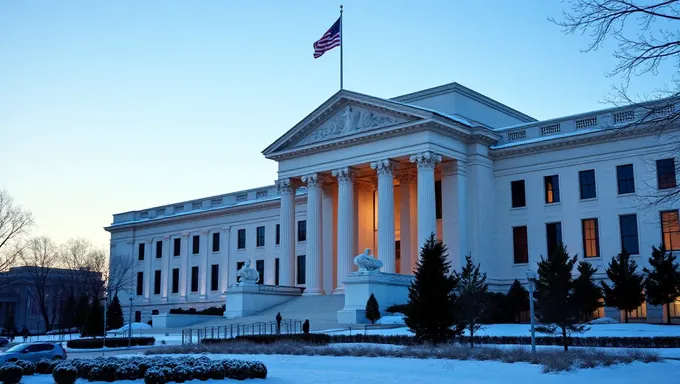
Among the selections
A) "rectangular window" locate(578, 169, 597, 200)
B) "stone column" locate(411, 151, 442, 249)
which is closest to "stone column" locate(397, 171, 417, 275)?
"stone column" locate(411, 151, 442, 249)

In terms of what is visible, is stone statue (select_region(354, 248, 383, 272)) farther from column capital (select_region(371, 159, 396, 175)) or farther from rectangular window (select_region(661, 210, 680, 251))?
rectangular window (select_region(661, 210, 680, 251))

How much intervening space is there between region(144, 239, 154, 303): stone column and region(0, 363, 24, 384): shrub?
202ft

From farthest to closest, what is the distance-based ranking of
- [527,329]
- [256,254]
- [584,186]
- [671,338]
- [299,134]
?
[256,254] → [299,134] → [584,186] → [527,329] → [671,338]

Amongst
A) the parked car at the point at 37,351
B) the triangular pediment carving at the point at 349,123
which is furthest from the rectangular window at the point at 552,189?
the parked car at the point at 37,351

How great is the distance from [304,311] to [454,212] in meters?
11.9

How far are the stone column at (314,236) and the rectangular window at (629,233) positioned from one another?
20992 millimetres

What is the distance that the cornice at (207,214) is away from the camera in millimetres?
71250

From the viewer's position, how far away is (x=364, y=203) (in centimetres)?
6100

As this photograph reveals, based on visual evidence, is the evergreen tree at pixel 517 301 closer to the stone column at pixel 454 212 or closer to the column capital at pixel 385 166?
the stone column at pixel 454 212

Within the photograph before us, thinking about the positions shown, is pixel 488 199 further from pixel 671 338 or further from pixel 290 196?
pixel 671 338

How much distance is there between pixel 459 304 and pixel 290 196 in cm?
2954

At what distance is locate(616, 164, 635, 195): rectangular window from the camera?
158 ft

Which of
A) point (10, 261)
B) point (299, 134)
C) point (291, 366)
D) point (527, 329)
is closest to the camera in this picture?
point (291, 366)

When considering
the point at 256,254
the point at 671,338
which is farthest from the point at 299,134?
the point at 671,338
